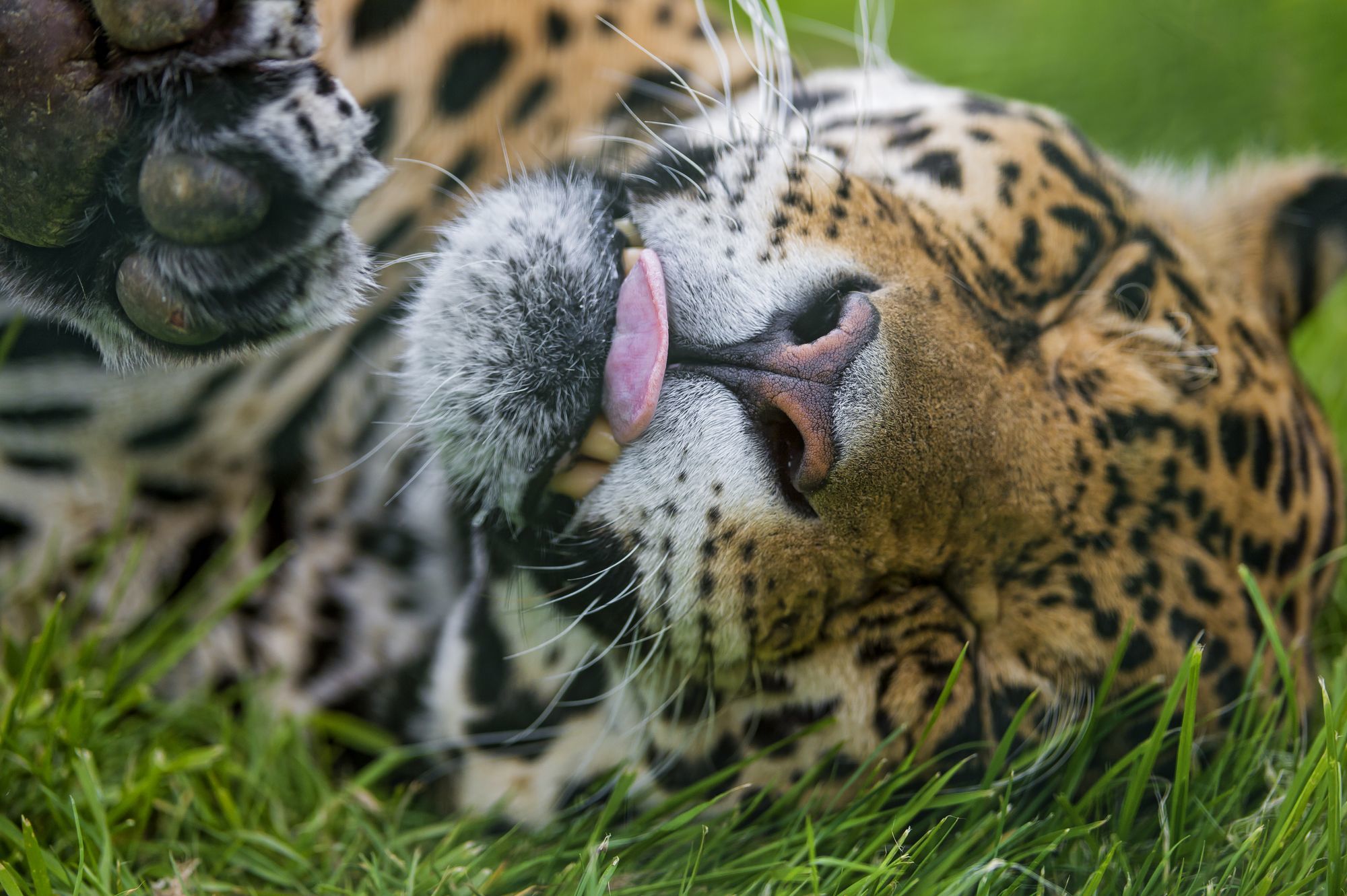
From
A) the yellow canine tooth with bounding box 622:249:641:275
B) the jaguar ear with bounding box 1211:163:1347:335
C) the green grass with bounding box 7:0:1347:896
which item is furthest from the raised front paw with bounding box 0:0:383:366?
the jaguar ear with bounding box 1211:163:1347:335

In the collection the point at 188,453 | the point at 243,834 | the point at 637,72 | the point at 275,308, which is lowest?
the point at 243,834

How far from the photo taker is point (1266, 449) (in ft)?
6.49

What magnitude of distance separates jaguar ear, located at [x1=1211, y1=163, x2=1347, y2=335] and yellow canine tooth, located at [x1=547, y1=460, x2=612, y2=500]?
1.39m

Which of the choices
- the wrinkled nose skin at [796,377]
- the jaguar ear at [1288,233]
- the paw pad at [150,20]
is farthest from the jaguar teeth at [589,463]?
the jaguar ear at [1288,233]

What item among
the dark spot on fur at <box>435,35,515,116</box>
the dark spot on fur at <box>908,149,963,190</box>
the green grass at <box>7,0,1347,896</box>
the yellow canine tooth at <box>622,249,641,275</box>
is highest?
the dark spot on fur at <box>908,149,963,190</box>

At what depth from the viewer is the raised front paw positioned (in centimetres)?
146

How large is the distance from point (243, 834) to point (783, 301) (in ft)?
3.55

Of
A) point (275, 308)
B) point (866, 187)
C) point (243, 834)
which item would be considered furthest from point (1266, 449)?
point (243, 834)

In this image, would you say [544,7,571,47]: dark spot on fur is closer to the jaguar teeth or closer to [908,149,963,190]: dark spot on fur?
[908,149,963,190]: dark spot on fur

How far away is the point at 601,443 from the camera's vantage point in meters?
1.66

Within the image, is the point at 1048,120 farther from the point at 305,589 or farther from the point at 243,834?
the point at 243,834

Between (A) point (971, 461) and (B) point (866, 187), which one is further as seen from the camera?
(B) point (866, 187)

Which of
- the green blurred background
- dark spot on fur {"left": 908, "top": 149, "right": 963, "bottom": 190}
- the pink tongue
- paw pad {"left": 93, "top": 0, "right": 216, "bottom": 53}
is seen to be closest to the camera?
paw pad {"left": 93, "top": 0, "right": 216, "bottom": 53}

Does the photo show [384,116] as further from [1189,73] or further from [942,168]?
[1189,73]
